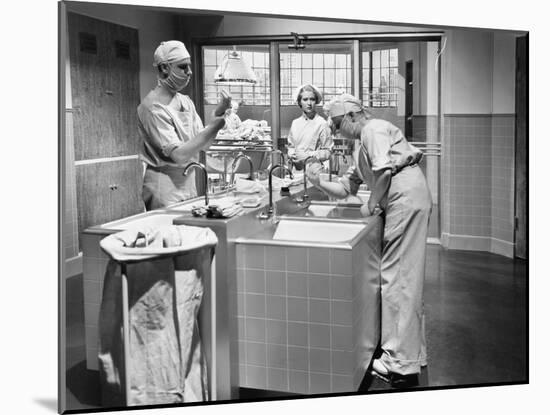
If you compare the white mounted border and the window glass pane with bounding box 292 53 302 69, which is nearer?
the window glass pane with bounding box 292 53 302 69

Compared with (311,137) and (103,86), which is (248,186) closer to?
(311,137)

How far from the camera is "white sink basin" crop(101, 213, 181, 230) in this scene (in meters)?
3.36

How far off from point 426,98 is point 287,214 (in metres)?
0.85

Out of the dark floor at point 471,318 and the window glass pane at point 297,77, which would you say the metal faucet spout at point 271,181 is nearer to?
the window glass pane at point 297,77

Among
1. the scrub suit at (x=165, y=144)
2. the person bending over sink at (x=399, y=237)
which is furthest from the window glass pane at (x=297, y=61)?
the scrub suit at (x=165, y=144)

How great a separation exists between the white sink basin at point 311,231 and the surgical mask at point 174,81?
2.79 feet

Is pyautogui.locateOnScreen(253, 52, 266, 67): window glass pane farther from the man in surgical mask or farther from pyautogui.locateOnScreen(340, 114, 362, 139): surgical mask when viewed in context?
pyautogui.locateOnScreen(340, 114, 362, 139): surgical mask

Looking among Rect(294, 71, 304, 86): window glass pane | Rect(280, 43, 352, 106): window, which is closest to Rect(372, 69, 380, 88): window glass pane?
Rect(280, 43, 352, 106): window

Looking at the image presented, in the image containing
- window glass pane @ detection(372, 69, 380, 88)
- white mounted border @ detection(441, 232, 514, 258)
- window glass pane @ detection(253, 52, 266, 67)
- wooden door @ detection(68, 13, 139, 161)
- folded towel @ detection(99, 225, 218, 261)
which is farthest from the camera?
white mounted border @ detection(441, 232, 514, 258)

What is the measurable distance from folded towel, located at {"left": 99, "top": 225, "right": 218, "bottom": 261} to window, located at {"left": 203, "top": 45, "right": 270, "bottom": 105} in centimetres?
58

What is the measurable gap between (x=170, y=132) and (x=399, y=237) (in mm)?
1189

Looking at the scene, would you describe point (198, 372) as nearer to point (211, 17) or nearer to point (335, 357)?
point (335, 357)

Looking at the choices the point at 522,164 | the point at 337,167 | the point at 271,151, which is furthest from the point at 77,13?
the point at 522,164

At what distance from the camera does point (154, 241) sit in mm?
3297
